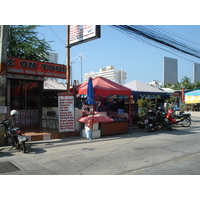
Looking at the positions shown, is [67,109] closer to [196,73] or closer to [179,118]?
[179,118]

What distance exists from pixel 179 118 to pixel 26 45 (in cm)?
1136

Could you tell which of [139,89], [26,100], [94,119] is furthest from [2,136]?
[139,89]

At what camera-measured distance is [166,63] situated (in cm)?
7388

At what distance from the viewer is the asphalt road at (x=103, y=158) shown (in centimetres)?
493

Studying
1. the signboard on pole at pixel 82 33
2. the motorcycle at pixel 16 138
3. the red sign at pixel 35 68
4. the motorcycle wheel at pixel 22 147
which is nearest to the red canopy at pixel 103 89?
the red sign at pixel 35 68

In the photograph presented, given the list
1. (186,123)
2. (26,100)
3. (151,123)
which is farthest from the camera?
(186,123)

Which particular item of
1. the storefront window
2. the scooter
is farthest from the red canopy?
the storefront window

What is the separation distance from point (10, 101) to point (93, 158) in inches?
270

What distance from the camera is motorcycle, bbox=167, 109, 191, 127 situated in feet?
41.1

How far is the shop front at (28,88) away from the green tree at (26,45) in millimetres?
3816

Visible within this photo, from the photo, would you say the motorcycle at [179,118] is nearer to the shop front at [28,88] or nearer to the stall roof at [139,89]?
the stall roof at [139,89]

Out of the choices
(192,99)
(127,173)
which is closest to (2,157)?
(127,173)

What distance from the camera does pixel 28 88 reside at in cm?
1177

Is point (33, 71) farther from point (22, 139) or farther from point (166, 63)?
point (166, 63)
